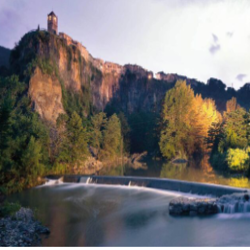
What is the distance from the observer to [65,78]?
44625 millimetres

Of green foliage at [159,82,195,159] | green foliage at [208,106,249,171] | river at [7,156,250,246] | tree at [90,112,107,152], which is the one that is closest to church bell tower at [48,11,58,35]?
green foliage at [159,82,195,159]

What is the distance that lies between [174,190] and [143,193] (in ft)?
6.95

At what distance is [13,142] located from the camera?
1808cm

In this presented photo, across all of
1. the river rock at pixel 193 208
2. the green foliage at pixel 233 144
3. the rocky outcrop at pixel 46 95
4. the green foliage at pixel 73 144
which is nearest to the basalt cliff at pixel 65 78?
the rocky outcrop at pixel 46 95

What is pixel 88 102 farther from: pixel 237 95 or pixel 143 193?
pixel 237 95

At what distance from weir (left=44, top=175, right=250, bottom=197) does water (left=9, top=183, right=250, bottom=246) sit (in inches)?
43.0

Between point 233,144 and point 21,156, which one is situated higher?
point 233,144

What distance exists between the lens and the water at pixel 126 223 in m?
10.5

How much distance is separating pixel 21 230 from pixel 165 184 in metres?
11.6

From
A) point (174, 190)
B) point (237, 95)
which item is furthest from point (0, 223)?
point (237, 95)

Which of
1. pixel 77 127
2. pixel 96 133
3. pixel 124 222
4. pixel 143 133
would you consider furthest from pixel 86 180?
pixel 143 133

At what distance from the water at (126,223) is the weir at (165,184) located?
109cm

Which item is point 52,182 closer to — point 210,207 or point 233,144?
point 210,207

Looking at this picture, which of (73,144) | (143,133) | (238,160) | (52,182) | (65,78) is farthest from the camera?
(143,133)
